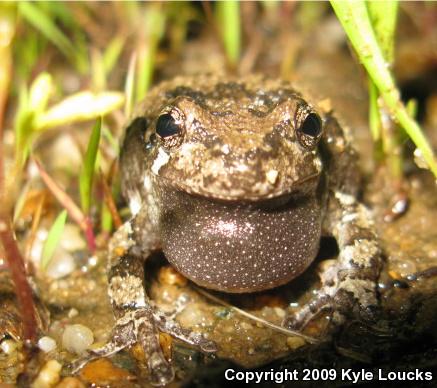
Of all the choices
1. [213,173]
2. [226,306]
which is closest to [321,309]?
[226,306]

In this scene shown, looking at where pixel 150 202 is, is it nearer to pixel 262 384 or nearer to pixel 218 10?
pixel 262 384

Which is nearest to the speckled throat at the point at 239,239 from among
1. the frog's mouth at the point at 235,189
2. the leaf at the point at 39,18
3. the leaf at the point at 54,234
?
the frog's mouth at the point at 235,189

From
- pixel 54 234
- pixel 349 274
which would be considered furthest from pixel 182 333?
pixel 349 274

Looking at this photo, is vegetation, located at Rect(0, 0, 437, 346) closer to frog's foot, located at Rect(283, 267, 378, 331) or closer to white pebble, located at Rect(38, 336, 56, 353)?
white pebble, located at Rect(38, 336, 56, 353)

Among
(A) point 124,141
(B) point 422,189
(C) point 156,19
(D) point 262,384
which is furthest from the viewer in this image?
(C) point 156,19

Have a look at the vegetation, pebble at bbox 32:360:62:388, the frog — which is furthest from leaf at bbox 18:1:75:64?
pebble at bbox 32:360:62:388

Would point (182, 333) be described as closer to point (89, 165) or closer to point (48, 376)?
point (48, 376)
